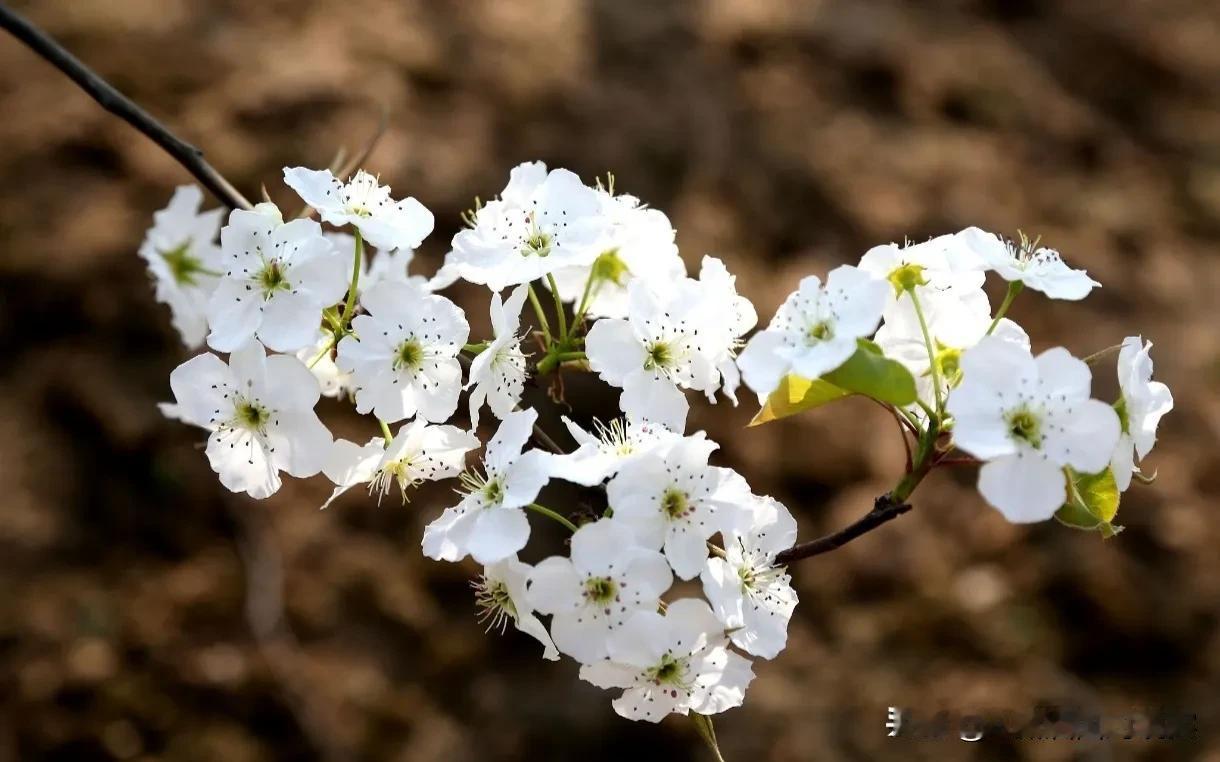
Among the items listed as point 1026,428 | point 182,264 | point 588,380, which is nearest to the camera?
point 1026,428

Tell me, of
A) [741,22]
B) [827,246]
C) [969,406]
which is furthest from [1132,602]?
[969,406]

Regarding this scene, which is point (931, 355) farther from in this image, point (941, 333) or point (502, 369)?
point (502, 369)

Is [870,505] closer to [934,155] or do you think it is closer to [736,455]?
[736,455]

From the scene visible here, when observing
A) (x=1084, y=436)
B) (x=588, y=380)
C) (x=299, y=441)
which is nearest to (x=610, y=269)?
(x=299, y=441)

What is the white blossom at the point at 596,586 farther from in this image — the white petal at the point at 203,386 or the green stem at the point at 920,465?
the white petal at the point at 203,386

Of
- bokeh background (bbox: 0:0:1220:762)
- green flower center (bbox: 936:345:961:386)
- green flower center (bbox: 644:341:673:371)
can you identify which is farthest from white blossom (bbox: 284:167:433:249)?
bokeh background (bbox: 0:0:1220:762)

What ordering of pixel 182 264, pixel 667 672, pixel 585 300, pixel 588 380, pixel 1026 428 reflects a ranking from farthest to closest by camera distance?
pixel 588 380, pixel 182 264, pixel 585 300, pixel 667 672, pixel 1026 428
